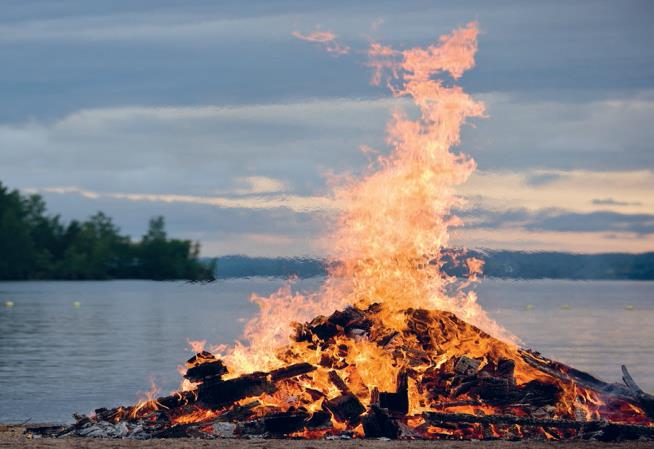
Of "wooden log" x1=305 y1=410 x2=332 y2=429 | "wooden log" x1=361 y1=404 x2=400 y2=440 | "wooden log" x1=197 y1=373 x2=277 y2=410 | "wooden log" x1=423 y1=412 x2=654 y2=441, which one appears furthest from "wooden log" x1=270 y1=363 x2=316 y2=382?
"wooden log" x1=423 y1=412 x2=654 y2=441

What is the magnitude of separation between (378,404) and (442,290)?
4.24 meters

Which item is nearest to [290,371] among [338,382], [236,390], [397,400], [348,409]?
[338,382]

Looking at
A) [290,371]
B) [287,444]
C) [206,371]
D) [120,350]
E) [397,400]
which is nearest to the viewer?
[287,444]

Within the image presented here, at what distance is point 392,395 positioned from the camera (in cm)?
2538

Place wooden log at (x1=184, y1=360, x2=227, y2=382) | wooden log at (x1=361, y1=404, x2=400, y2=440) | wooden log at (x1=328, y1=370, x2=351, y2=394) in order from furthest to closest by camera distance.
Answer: wooden log at (x1=184, y1=360, x2=227, y2=382) → wooden log at (x1=328, y1=370, x2=351, y2=394) → wooden log at (x1=361, y1=404, x2=400, y2=440)

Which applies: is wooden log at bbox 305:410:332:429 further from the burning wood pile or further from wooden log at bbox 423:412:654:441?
wooden log at bbox 423:412:654:441

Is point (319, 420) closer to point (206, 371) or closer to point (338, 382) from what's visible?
point (338, 382)

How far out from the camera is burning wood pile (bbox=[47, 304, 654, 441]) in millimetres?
24906

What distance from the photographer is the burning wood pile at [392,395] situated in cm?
2491

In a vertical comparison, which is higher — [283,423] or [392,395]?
[392,395]

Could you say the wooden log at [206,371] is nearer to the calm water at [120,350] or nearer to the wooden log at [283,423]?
the wooden log at [283,423]

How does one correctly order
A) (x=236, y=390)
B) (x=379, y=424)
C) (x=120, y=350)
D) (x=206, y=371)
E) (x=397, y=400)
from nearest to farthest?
(x=379, y=424), (x=397, y=400), (x=236, y=390), (x=206, y=371), (x=120, y=350)

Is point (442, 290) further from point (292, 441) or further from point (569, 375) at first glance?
point (292, 441)

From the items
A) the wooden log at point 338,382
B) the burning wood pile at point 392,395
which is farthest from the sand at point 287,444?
the wooden log at point 338,382
